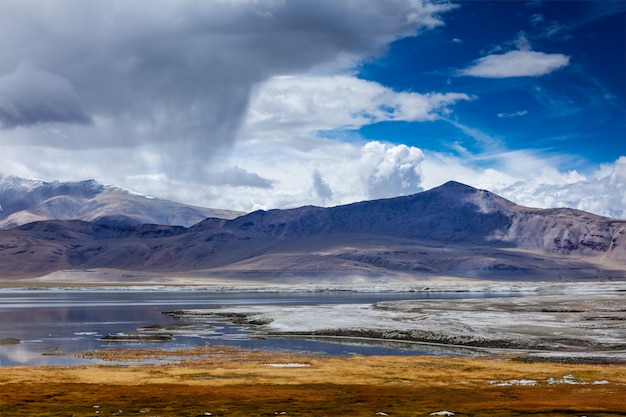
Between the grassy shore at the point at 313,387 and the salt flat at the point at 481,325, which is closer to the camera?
the grassy shore at the point at 313,387

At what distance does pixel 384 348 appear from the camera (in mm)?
57875

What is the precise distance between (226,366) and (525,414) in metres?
21.7

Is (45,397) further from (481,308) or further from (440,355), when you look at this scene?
(481,308)

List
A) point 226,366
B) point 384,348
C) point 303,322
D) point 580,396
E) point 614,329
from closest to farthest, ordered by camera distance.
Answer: point 580,396, point 226,366, point 384,348, point 614,329, point 303,322

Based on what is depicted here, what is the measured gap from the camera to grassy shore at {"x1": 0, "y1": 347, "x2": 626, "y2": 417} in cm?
2986

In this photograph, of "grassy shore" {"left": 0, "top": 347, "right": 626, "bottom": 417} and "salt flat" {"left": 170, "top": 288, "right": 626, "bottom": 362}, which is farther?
"salt flat" {"left": 170, "top": 288, "right": 626, "bottom": 362}

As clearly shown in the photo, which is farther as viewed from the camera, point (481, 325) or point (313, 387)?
point (481, 325)

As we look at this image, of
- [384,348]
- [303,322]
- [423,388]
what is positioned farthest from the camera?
[303,322]

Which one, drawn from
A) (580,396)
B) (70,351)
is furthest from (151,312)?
(580,396)

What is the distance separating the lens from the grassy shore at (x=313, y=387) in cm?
2986

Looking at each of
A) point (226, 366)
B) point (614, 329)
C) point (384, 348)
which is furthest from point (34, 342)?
point (614, 329)

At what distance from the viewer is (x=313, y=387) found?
3675 cm

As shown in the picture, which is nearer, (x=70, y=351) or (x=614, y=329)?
(x=70, y=351)

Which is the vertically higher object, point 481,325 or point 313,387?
point 481,325
